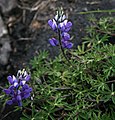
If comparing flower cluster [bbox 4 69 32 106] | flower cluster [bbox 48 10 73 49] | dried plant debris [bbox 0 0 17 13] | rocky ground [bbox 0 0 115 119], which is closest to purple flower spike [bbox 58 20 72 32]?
flower cluster [bbox 48 10 73 49]

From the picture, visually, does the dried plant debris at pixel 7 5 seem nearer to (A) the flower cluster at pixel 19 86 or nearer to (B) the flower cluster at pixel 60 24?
(B) the flower cluster at pixel 60 24

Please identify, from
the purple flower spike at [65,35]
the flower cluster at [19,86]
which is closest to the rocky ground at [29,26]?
the purple flower spike at [65,35]

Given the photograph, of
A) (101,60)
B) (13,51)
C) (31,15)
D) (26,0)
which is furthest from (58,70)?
(26,0)

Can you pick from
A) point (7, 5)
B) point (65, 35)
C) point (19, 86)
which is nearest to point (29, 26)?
point (7, 5)

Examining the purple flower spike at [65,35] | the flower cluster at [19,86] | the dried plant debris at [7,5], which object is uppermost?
the dried plant debris at [7,5]

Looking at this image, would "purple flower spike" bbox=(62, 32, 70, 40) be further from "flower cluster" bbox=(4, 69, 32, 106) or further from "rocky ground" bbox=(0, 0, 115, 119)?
"rocky ground" bbox=(0, 0, 115, 119)

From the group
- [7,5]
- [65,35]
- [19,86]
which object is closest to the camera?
[19,86]

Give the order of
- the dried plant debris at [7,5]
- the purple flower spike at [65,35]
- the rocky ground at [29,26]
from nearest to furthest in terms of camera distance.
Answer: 1. the purple flower spike at [65,35]
2. the rocky ground at [29,26]
3. the dried plant debris at [7,5]

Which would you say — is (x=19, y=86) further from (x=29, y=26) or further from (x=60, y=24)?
(x=29, y=26)

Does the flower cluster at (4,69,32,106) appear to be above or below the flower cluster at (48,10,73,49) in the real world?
below
